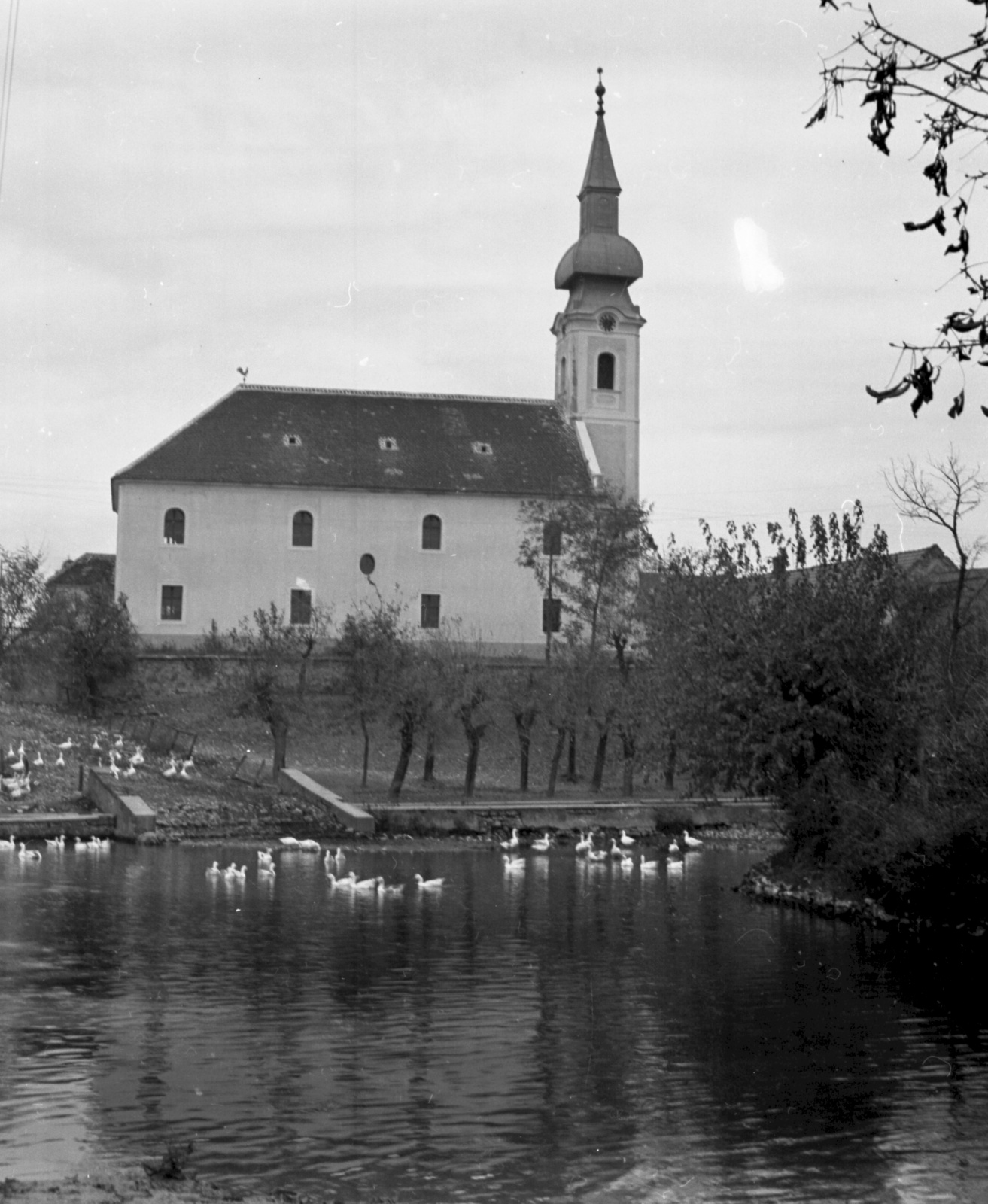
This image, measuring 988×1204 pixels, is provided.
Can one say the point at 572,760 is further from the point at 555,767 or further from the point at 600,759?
the point at 555,767

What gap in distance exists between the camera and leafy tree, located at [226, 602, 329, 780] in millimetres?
45969

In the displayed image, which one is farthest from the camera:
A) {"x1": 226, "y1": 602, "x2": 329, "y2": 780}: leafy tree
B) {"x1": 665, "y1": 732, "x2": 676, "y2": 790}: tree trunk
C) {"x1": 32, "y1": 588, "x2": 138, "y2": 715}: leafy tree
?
{"x1": 32, "y1": 588, "x2": 138, "y2": 715}: leafy tree

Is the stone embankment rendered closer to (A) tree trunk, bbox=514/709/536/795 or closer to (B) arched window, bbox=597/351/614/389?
(A) tree trunk, bbox=514/709/536/795

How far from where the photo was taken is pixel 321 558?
66750 mm

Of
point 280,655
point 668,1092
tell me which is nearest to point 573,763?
point 280,655

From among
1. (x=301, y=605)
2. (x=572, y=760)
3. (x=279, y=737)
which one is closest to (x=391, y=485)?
(x=301, y=605)

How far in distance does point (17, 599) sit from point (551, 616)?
21.5 metres

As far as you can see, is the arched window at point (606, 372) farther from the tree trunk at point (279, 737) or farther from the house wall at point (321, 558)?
the tree trunk at point (279, 737)

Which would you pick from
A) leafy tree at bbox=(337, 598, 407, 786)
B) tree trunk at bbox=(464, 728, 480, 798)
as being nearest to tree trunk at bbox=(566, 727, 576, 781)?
tree trunk at bbox=(464, 728, 480, 798)

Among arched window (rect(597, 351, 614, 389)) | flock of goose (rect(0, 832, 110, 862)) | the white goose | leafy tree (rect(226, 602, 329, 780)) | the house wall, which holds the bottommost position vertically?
the white goose

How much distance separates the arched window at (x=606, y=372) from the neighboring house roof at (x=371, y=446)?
243 cm

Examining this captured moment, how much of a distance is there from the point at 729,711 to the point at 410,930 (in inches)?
364

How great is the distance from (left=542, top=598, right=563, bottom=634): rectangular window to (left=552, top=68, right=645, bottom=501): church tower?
6582mm

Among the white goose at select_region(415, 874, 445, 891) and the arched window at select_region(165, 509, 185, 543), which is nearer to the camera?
the white goose at select_region(415, 874, 445, 891)
